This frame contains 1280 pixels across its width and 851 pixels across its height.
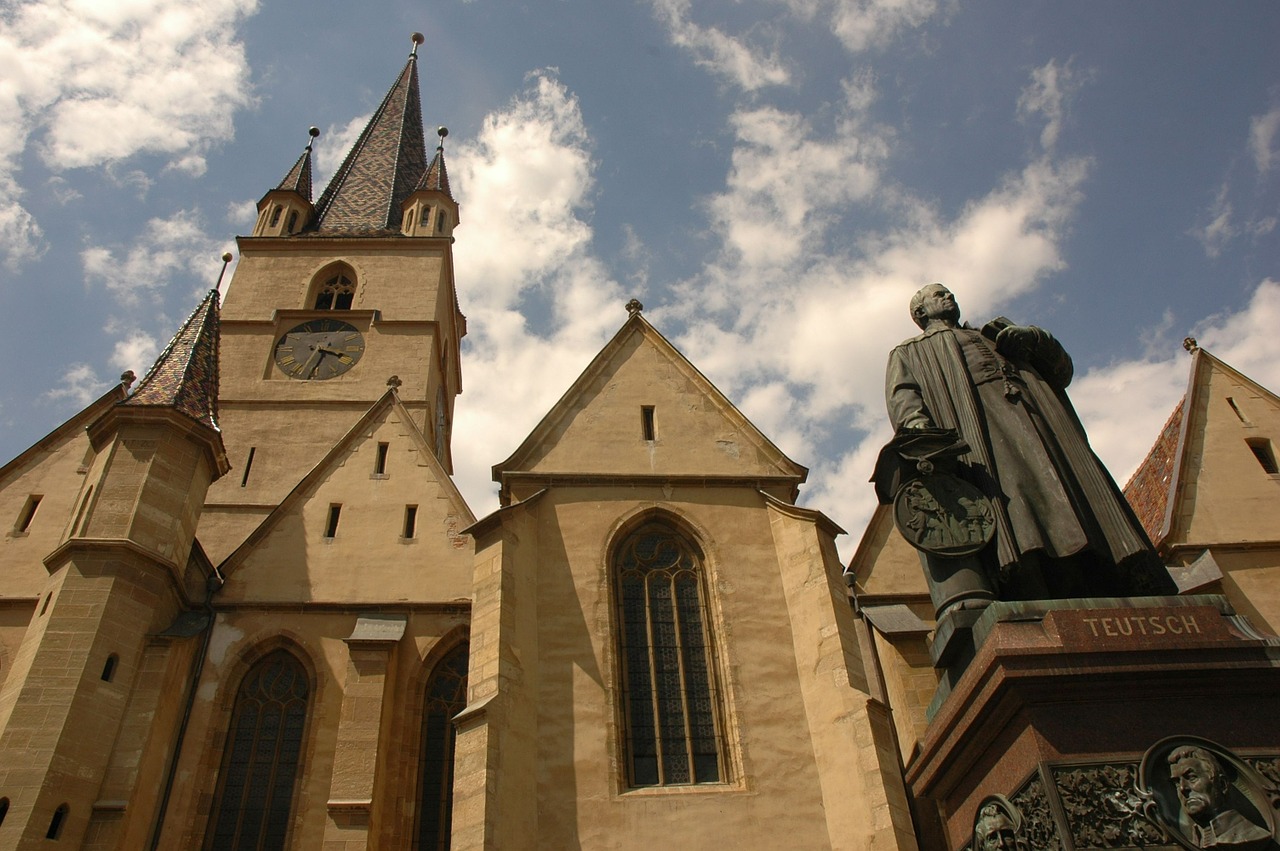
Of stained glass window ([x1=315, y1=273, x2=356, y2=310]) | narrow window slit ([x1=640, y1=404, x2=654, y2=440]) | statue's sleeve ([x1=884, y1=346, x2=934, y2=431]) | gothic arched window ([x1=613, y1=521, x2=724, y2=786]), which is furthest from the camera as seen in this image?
stained glass window ([x1=315, y1=273, x2=356, y2=310])

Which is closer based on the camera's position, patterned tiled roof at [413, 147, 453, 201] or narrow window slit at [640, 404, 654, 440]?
narrow window slit at [640, 404, 654, 440]

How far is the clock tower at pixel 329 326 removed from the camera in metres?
22.0

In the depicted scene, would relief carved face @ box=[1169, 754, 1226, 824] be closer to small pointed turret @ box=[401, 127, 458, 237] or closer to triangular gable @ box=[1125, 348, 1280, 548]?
triangular gable @ box=[1125, 348, 1280, 548]

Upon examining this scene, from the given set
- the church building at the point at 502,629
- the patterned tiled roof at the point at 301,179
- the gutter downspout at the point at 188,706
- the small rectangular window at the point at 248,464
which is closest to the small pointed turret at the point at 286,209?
the patterned tiled roof at the point at 301,179

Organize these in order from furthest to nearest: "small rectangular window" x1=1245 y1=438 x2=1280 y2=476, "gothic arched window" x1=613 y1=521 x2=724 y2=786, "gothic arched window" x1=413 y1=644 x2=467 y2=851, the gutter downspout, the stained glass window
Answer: the stained glass window < "small rectangular window" x1=1245 y1=438 x2=1280 y2=476 < "gothic arched window" x1=413 y1=644 x2=467 y2=851 < the gutter downspout < "gothic arched window" x1=613 y1=521 x2=724 y2=786

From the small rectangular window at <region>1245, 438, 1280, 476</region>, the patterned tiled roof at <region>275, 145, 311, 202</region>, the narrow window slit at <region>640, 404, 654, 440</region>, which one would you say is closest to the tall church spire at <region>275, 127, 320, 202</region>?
the patterned tiled roof at <region>275, 145, 311, 202</region>

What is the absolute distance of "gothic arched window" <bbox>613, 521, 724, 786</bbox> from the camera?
10.7 metres

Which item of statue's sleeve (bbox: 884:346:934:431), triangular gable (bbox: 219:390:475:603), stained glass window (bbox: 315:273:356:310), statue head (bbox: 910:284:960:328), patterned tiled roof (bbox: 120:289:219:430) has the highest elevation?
stained glass window (bbox: 315:273:356:310)

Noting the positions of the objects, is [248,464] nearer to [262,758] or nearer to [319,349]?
[319,349]

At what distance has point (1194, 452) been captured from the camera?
1623cm

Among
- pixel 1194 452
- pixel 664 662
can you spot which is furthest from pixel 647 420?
pixel 1194 452

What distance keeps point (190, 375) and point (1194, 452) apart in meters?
16.1

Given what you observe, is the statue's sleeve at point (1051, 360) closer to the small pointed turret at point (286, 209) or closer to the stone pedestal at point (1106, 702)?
the stone pedestal at point (1106, 702)

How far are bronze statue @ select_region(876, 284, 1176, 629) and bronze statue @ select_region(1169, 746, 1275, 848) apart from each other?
126 cm
